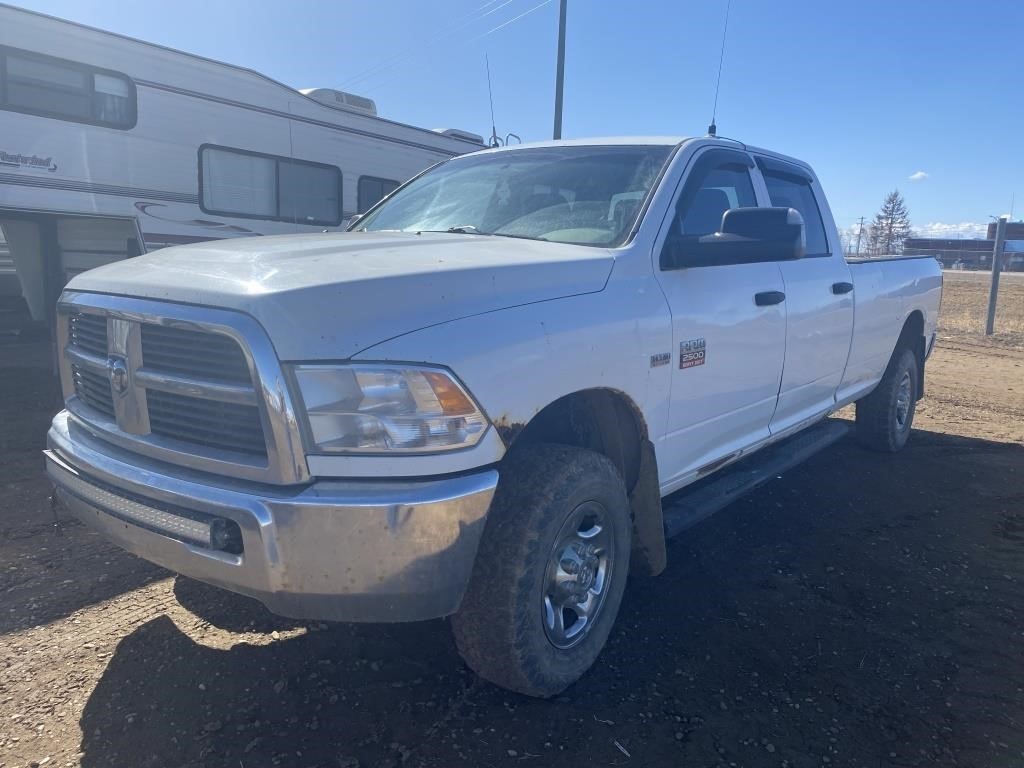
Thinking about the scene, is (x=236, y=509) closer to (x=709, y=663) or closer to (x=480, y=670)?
(x=480, y=670)

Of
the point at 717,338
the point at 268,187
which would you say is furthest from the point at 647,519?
the point at 268,187

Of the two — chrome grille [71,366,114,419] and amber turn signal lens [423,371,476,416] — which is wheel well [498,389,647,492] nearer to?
amber turn signal lens [423,371,476,416]

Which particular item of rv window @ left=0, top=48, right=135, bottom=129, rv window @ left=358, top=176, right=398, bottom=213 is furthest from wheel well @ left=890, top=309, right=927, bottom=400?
rv window @ left=0, top=48, right=135, bottom=129

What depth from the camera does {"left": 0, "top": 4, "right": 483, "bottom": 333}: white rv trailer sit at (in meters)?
6.70

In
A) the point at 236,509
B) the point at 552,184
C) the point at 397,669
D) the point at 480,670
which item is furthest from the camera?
the point at 552,184

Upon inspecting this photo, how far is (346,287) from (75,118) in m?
6.40

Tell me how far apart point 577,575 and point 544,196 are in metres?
1.73

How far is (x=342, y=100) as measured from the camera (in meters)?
9.31

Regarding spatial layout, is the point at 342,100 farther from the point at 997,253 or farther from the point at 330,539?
the point at 997,253

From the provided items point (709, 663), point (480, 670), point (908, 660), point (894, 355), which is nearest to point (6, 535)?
point (480, 670)

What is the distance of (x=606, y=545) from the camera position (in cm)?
280

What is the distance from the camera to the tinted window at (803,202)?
14.2 feet

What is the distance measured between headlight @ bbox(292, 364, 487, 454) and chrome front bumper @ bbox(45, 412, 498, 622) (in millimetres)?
114

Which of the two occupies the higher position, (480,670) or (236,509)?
(236,509)
